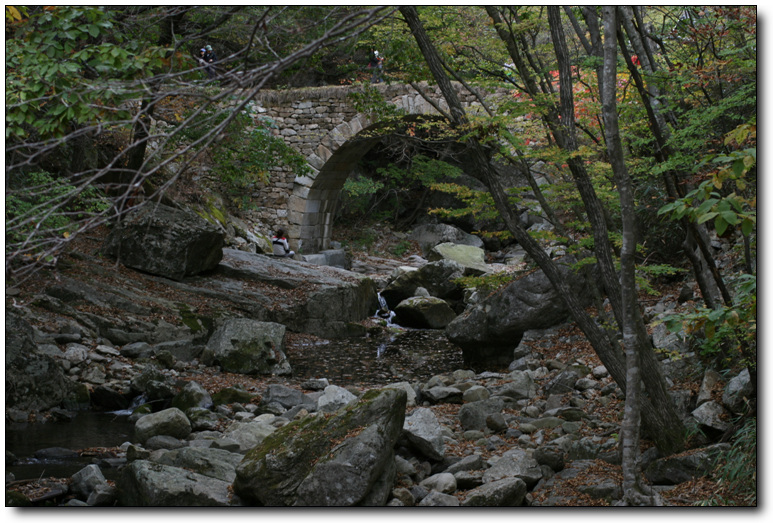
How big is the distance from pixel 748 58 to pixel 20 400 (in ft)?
17.4

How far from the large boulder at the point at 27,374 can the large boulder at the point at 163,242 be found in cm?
321

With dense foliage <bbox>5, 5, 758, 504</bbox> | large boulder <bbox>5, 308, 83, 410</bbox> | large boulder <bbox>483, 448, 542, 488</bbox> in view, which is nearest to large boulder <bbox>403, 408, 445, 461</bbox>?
large boulder <bbox>483, 448, 542, 488</bbox>

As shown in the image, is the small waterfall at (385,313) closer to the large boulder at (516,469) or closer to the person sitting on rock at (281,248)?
the person sitting on rock at (281,248)

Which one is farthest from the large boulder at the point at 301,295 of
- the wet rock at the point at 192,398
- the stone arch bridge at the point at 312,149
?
the stone arch bridge at the point at 312,149

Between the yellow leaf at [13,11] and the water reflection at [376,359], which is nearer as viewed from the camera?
the yellow leaf at [13,11]

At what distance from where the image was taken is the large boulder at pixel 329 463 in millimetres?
3215

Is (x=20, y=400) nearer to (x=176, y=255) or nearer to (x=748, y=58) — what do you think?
(x=176, y=255)

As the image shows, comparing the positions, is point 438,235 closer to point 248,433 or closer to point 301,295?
point 301,295

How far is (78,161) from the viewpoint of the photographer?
7914 millimetres

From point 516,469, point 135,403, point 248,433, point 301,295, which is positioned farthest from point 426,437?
point 301,295

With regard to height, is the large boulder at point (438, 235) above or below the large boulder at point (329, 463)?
above

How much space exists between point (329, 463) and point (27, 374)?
9.43 ft

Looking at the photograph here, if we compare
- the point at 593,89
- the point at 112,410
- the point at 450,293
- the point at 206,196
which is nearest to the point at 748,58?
the point at 593,89

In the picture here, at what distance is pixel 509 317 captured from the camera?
6.81 m
